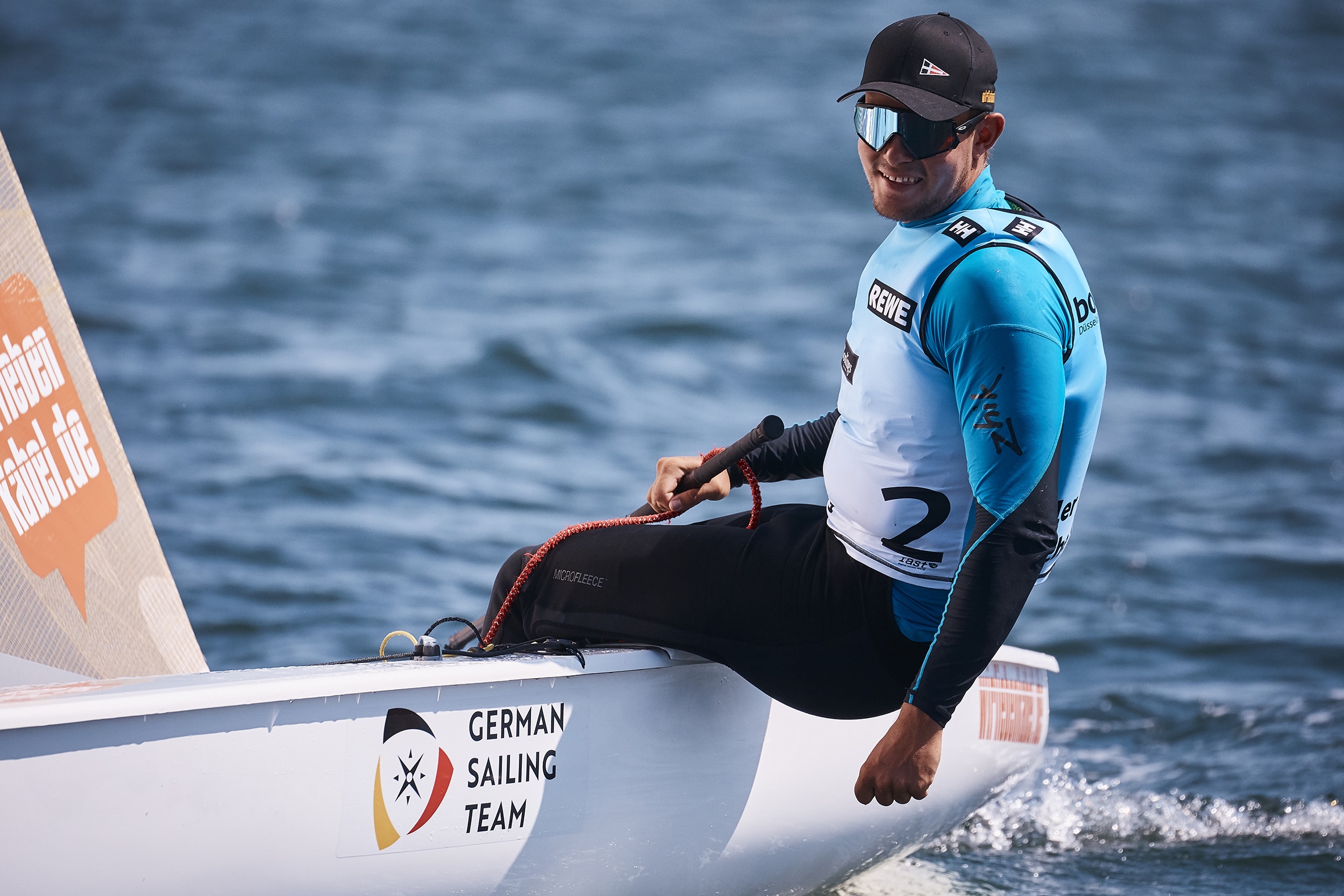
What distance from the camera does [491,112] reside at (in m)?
16.9

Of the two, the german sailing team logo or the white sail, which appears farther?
the white sail

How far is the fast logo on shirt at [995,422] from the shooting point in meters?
1.73

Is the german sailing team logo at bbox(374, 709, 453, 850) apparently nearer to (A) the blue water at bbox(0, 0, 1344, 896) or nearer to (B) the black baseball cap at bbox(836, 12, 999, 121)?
(B) the black baseball cap at bbox(836, 12, 999, 121)

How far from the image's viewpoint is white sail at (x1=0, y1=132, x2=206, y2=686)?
88.4 inches

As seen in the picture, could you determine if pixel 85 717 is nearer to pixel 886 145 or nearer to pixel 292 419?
pixel 886 145

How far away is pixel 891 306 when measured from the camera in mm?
1892

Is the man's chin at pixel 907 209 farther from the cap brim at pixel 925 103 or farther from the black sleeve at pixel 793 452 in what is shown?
the black sleeve at pixel 793 452

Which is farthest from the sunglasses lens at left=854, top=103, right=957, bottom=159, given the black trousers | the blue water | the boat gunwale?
the blue water

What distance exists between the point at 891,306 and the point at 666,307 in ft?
31.2

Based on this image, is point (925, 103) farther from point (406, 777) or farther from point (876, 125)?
point (406, 777)

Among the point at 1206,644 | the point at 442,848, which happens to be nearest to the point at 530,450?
the point at 1206,644

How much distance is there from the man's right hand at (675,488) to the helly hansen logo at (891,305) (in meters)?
0.51

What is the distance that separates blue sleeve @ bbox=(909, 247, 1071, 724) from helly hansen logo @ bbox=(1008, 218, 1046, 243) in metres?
A: 0.05

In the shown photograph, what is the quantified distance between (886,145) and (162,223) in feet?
37.5
